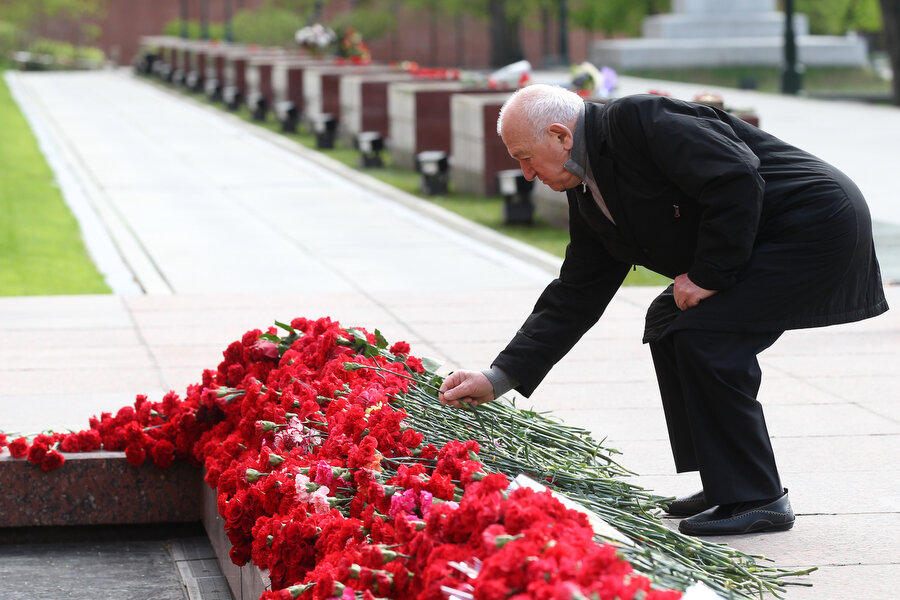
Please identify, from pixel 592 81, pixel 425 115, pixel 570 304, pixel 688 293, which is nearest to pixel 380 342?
pixel 570 304

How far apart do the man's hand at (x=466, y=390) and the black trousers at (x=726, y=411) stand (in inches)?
24.5

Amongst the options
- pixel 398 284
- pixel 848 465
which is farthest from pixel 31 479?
pixel 398 284

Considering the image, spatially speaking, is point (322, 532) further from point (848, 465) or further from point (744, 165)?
point (848, 465)

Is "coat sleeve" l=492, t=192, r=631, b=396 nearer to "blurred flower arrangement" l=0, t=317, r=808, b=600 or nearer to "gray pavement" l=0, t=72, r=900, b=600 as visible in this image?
"blurred flower arrangement" l=0, t=317, r=808, b=600

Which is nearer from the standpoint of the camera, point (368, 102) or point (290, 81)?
point (368, 102)

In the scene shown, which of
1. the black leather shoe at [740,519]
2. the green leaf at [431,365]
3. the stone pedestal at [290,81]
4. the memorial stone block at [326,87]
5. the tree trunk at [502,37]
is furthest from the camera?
the tree trunk at [502,37]

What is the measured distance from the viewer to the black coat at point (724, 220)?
4.22 meters

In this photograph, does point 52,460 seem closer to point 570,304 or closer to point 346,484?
point 346,484

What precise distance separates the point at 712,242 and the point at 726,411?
56 centimetres

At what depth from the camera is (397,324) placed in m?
9.34

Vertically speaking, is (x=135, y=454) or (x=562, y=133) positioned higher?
(x=562, y=133)

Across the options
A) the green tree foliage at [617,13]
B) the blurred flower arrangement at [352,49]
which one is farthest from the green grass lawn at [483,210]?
the green tree foliage at [617,13]

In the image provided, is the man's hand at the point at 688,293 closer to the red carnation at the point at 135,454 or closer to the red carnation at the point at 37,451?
the red carnation at the point at 135,454

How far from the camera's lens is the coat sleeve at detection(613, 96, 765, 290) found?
4.18 meters
